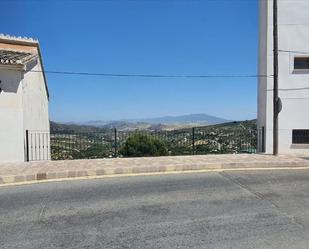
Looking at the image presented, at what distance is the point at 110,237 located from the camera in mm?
5570

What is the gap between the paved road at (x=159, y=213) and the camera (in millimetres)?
5434

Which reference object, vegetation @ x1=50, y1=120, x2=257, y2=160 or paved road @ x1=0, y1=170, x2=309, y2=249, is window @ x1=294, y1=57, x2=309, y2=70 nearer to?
vegetation @ x1=50, y1=120, x2=257, y2=160

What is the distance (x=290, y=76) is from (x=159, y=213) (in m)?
10.2

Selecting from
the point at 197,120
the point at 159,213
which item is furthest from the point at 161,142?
the point at 197,120

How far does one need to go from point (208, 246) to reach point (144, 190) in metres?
3.72

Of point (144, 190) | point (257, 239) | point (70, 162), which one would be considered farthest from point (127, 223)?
point (70, 162)

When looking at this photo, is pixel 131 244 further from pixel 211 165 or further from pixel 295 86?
pixel 295 86

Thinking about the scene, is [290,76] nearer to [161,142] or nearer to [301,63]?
[301,63]

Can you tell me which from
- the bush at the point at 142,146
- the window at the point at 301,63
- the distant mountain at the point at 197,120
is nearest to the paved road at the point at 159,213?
the window at the point at 301,63

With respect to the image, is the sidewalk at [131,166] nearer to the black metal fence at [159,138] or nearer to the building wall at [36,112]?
the black metal fence at [159,138]

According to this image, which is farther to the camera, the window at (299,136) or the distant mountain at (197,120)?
the distant mountain at (197,120)

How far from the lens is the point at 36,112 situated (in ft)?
67.2

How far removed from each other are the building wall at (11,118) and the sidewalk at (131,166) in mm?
708

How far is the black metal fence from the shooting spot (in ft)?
50.4
